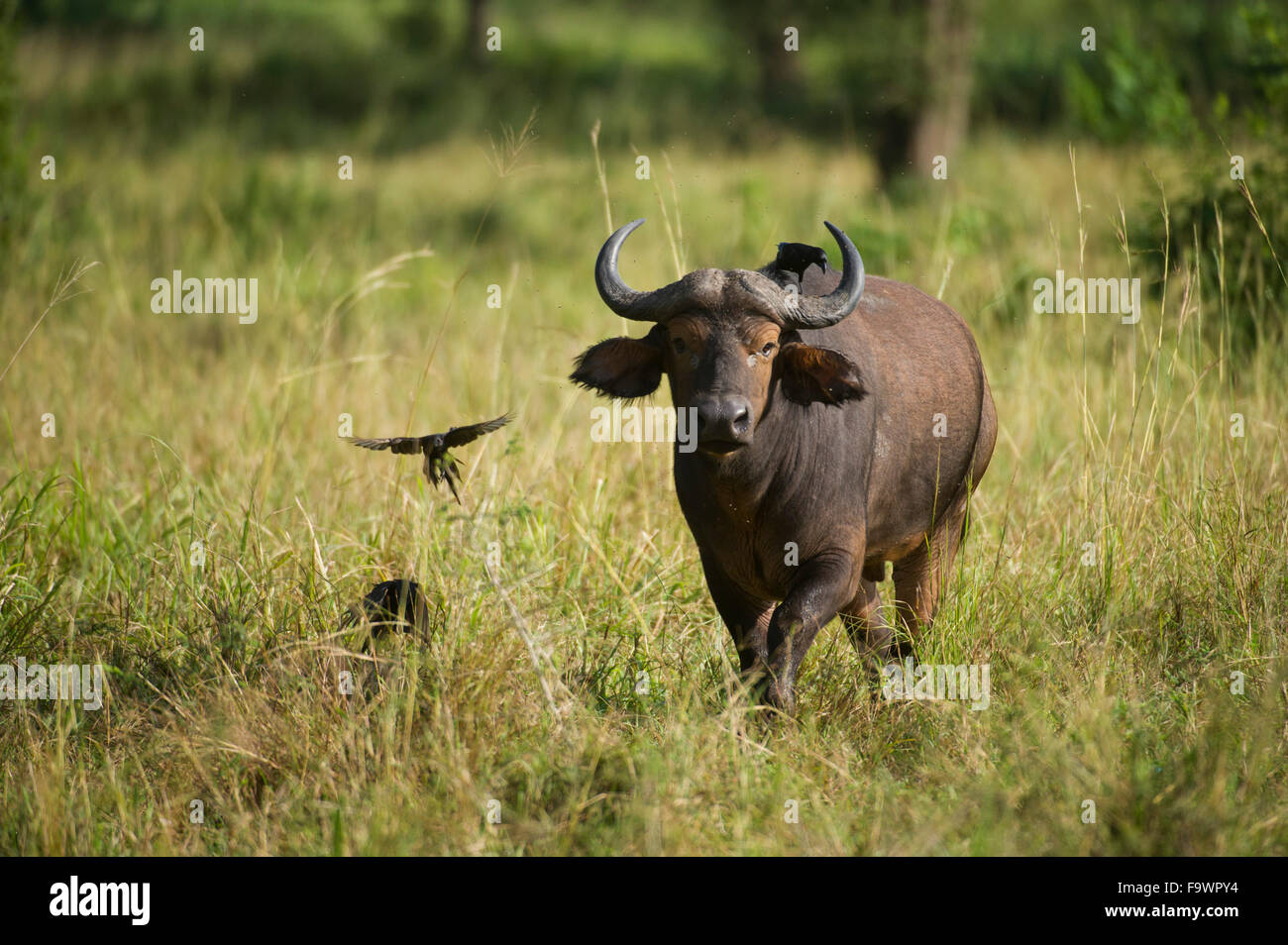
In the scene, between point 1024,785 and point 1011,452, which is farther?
point 1011,452

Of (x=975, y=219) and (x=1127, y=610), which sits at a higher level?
(x=975, y=219)

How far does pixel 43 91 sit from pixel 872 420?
19533mm

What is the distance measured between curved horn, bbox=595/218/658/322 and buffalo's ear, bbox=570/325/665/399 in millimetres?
93

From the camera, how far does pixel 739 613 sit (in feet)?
15.4

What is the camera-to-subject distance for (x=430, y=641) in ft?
15.0

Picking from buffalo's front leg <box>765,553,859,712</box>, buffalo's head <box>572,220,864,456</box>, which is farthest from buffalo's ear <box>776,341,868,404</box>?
buffalo's front leg <box>765,553,859,712</box>

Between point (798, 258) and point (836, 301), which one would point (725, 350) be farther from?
point (798, 258)

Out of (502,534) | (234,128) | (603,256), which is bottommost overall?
(502,534)

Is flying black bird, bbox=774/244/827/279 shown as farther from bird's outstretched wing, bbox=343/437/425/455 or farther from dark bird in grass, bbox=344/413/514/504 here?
bird's outstretched wing, bbox=343/437/425/455

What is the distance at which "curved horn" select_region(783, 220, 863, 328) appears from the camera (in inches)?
168
